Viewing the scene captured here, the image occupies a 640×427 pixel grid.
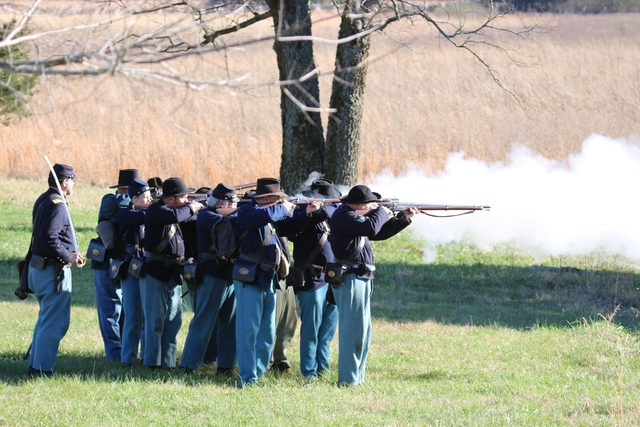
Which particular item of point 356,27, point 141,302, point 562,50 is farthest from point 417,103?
point 141,302

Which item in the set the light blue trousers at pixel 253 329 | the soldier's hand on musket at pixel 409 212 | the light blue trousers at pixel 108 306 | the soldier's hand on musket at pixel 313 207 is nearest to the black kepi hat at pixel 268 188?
the soldier's hand on musket at pixel 313 207

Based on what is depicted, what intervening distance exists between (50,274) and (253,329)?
2069 mm

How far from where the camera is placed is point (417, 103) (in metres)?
32.4

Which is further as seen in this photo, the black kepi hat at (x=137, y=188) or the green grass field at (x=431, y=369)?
the black kepi hat at (x=137, y=188)

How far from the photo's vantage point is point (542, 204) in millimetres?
17906

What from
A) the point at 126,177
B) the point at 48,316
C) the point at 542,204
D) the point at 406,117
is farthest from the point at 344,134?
the point at 406,117

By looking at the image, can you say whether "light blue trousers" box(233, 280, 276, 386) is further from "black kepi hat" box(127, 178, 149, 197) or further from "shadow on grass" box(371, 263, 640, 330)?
"shadow on grass" box(371, 263, 640, 330)

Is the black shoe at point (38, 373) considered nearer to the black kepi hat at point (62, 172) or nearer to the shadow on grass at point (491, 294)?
the black kepi hat at point (62, 172)

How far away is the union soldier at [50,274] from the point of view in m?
8.84

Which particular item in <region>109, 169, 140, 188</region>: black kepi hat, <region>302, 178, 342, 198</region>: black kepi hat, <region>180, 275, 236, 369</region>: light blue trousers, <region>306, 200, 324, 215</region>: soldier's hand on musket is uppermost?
<region>109, 169, 140, 188</region>: black kepi hat

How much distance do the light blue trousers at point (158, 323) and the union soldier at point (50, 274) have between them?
93 centimetres

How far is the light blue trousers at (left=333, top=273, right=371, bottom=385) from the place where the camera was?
28.9ft

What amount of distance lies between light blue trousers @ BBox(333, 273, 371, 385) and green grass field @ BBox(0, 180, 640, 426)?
0.23m

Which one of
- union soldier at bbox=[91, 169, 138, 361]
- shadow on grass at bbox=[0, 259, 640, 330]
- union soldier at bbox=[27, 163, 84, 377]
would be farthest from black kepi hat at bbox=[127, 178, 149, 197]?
shadow on grass at bbox=[0, 259, 640, 330]
